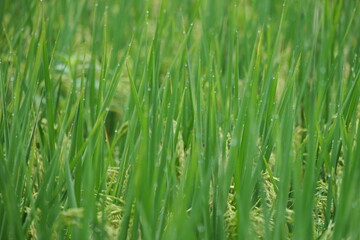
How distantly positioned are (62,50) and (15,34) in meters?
0.21

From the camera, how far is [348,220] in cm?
114

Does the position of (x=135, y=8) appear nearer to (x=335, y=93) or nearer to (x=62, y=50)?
(x=62, y=50)

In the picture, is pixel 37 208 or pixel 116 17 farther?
pixel 116 17

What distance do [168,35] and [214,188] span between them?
110cm

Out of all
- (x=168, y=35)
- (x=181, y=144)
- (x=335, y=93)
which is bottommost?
(x=181, y=144)

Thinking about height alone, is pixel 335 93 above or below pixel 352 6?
below

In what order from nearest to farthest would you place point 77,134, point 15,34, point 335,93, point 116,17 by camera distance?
point 77,134
point 335,93
point 15,34
point 116,17

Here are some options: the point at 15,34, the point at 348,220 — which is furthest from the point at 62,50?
the point at 348,220

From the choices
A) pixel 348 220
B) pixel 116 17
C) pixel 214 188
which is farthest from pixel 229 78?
pixel 116 17

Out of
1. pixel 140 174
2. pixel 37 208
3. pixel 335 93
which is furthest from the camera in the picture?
pixel 335 93

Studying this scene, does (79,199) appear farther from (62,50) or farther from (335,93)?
(62,50)

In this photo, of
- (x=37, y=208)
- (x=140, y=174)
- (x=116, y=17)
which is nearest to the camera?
(x=140, y=174)

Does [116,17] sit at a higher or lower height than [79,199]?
higher

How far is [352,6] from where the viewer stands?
2002mm
